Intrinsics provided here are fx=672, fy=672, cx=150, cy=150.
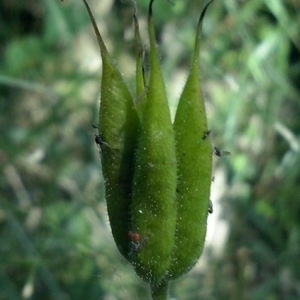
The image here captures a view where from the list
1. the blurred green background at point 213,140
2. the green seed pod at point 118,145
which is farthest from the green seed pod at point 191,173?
the blurred green background at point 213,140

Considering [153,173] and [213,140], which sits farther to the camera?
[213,140]

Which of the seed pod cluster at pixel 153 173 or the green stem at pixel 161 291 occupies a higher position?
the seed pod cluster at pixel 153 173

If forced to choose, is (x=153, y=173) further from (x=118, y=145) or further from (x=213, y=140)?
(x=213, y=140)

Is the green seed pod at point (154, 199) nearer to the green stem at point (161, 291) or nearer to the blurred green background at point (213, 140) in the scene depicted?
the green stem at point (161, 291)

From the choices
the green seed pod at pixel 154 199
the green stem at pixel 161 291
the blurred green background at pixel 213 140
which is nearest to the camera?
the green seed pod at pixel 154 199

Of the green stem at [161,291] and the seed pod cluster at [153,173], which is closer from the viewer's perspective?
the seed pod cluster at [153,173]

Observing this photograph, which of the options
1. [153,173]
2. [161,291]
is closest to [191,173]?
[153,173]

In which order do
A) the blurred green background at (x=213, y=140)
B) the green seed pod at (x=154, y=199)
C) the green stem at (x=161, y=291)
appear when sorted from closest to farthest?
the green seed pod at (x=154, y=199)
the green stem at (x=161, y=291)
the blurred green background at (x=213, y=140)
